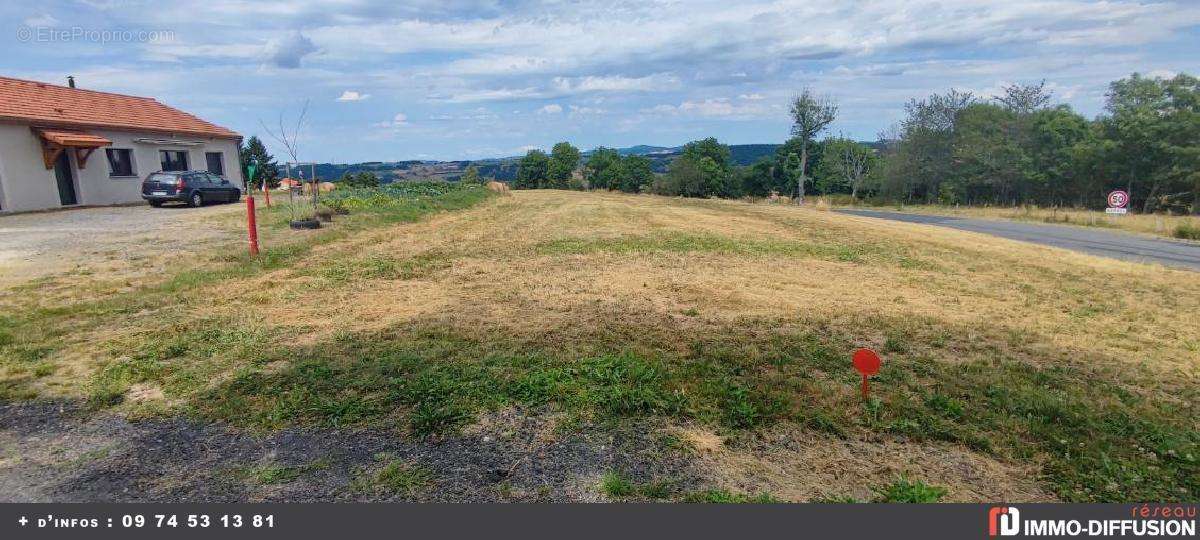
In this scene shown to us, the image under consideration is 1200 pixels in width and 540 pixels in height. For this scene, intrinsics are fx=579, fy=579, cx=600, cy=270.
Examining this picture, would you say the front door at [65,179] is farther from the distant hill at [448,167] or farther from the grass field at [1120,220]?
the grass field at [1120,220]

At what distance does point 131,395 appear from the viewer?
4.48 m

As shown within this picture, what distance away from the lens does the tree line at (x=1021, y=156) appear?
37750 millimetres

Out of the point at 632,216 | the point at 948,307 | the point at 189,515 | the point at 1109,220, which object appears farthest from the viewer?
the point at 1109,220

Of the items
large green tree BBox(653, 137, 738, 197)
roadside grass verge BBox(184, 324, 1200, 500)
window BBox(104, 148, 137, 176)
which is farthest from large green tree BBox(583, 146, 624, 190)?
roadside grass verge BBox(184, 324, 1200, 500)

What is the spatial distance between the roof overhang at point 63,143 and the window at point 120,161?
3.87 ft

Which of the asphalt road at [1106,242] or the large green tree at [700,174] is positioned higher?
the large green tree at [700,174]

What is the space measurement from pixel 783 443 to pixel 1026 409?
6.65ft

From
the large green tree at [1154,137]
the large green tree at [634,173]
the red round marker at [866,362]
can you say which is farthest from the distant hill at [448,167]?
the large green tree at [1154,137]

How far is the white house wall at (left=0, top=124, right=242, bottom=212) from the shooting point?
17.9 meters

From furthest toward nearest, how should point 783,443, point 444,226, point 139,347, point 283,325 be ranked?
point 444,226 → point 283,325 → point 139,347 → point 783,443

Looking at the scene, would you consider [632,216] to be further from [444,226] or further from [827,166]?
[827,166]

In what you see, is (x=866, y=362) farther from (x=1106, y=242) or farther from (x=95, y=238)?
(x=1106, y=242)

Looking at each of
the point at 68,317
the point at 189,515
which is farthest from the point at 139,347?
the point at 189,515

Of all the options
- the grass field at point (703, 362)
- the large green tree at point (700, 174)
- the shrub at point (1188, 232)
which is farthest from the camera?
the large green tree at point (700, 174)
